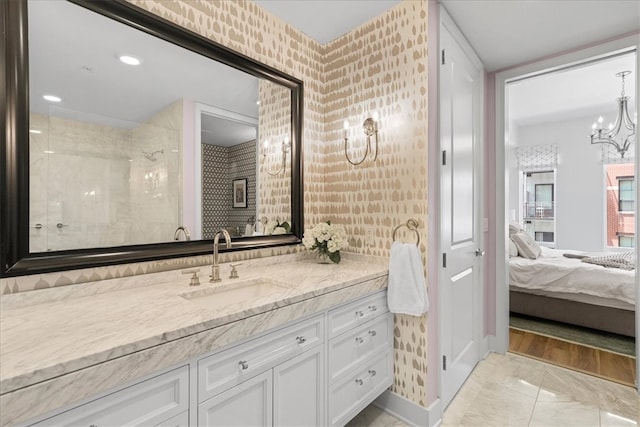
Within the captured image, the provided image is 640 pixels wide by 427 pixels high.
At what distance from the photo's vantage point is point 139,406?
0.87 metres

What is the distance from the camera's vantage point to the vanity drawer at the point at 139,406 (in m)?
0.77

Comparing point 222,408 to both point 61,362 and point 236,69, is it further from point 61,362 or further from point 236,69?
point 236,69

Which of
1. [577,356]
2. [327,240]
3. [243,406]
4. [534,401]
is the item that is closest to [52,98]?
[243,406]

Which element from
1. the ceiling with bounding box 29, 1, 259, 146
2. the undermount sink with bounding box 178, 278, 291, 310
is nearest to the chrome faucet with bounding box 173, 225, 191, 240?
the undermount sink with bounding box 178, 278, 291, 310

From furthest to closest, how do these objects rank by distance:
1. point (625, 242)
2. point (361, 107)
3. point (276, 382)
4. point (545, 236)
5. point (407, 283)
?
1. point (545, 236)
2. point (625, 242)
3. point (361, 107)
4. point (407, 283)
5. point (276, 382)

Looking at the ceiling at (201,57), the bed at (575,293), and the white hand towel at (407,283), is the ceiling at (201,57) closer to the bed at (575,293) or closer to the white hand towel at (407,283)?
the white hand towel at (407,283)

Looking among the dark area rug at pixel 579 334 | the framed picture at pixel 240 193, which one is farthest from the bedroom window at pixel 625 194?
the framed picture at pixel 240 193

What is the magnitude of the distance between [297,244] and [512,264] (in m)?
2.74

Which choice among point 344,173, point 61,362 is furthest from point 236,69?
point 61,362

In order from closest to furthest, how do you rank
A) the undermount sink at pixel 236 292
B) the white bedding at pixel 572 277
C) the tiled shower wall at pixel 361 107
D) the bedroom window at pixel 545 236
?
the undermount sink at pixel 236 292, the tiled shower wall at pixel 361 107, the white bedding at pixel 572 277, the bedroom window at pixel 545 236

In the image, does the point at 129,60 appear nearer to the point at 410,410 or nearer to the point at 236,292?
the point at 236,292

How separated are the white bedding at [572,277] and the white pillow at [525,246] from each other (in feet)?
0.34

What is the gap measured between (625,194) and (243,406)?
669 centimetres

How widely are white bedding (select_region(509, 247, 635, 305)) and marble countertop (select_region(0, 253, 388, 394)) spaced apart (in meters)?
2.65
